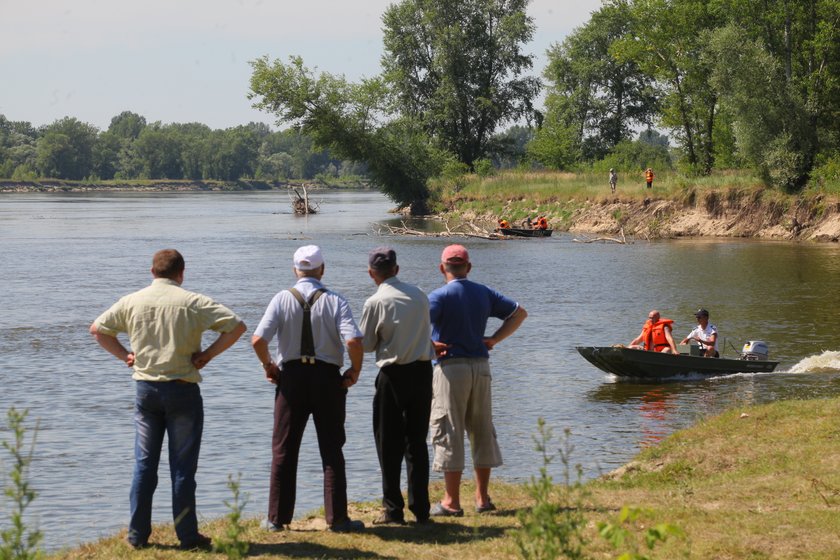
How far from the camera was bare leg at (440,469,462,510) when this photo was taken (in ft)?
30.0

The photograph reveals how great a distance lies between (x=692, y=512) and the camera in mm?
8938

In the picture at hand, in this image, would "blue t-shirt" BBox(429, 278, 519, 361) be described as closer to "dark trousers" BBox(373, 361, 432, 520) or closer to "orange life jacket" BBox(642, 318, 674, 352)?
"dark trousers" BBox(373, 361, 432, 520)

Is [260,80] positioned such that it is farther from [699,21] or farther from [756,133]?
[756,133]

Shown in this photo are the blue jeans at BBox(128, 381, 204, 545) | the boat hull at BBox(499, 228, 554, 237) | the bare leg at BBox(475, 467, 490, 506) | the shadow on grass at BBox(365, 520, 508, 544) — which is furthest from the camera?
the boat hull at BBox(499, 228, 554, 237)

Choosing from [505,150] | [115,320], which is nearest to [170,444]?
[115,320]

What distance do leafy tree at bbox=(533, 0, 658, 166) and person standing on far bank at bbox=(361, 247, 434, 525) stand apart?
82508 mm

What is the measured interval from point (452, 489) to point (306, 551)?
153 cm

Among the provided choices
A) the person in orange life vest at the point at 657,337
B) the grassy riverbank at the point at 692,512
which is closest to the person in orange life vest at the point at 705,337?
the person in orange life vest at the point at 657,337

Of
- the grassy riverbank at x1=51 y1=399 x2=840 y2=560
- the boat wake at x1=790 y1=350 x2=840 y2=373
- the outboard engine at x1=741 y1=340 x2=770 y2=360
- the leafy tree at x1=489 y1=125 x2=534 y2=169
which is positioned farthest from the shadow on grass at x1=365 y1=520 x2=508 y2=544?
the leafy tree at x1=489 y1=125 x2=534 y2=169

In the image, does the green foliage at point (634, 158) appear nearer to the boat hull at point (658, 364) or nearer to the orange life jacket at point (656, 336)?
the orange life jacket at point (656, 336)

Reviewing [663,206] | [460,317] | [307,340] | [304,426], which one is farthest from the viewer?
[663,206]

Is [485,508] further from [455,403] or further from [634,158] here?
[634,158]

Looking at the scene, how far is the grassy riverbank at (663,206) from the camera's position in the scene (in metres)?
52.4

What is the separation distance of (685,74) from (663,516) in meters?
58.8
